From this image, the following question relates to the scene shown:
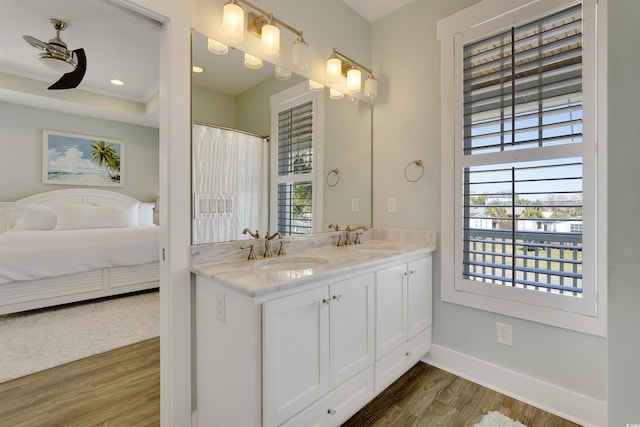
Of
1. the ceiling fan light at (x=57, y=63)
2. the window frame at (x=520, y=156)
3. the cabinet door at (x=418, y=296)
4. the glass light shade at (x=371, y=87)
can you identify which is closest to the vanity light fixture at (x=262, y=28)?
the glass light shade at (x=371, y=87)

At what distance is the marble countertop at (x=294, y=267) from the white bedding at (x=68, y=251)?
295 cm

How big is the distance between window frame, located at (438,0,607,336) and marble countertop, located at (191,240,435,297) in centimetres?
37

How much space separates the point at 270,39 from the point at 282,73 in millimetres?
237

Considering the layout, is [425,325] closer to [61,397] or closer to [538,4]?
[538,4]

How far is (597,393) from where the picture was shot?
A: 1571 mm

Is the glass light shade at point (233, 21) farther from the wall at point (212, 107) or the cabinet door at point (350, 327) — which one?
the cabinet door at point (350, 327)

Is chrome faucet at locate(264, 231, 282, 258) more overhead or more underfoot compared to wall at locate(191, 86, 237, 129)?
more underfoot

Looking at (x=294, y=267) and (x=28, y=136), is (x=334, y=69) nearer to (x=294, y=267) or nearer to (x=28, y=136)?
(x=294, y=267)

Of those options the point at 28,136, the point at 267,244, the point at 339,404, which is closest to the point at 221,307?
the point at 267,244

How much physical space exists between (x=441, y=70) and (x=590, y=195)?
125 centimetres

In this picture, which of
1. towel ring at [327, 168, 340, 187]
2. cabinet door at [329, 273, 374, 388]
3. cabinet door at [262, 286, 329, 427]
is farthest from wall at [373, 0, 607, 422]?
cabinet door at [262, 286, 329, 427]

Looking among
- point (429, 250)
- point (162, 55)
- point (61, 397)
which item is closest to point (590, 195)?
point (429, 250)

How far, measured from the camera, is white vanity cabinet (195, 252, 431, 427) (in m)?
1.16

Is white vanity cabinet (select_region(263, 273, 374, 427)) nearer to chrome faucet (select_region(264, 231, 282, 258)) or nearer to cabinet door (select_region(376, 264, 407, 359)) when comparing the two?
cabinet door (select_region(376, 264, 407, 359))
